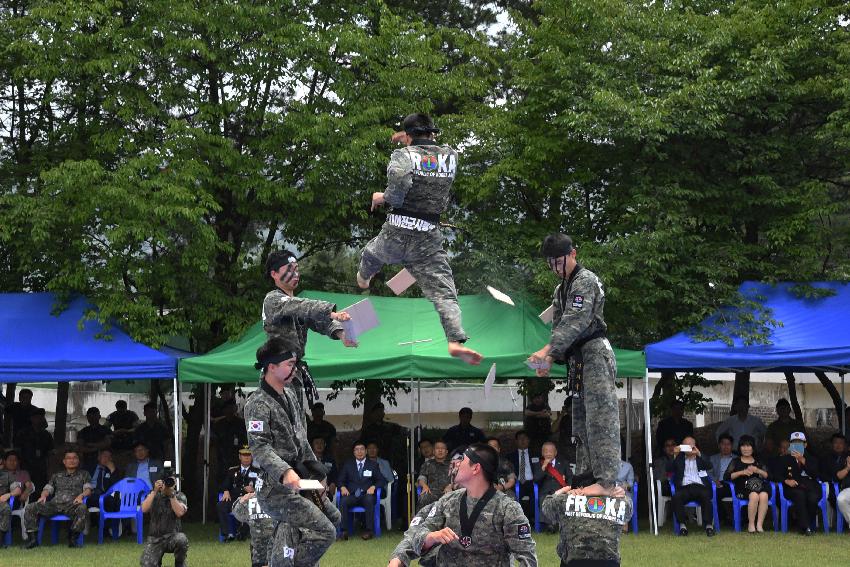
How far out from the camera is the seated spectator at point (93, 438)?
1416 cm

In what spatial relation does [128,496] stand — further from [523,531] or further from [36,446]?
[523,531]

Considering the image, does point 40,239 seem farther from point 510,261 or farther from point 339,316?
point 339,316

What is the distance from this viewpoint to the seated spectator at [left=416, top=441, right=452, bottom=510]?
39.0 ft

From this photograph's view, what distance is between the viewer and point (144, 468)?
12.4 metres

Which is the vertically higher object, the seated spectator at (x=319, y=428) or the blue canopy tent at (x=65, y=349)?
the blue canopy tent at (x=65, y=349)

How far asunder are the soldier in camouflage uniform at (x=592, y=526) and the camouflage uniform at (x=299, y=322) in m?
1.60

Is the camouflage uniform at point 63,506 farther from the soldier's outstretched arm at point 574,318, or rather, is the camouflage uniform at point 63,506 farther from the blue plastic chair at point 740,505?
the soldier's outstretched arm at point 574,318

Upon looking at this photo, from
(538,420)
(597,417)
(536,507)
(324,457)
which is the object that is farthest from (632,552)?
(597,417)

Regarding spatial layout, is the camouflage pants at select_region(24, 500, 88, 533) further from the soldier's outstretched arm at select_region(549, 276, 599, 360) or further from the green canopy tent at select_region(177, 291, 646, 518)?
the soldier's outstretched arm at select_region(549, 276, 599, 360)

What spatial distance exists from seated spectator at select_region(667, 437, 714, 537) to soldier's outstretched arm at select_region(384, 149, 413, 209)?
6.61 m

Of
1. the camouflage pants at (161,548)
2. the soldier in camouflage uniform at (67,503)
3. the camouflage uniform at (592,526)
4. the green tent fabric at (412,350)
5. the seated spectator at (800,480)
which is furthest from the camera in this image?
the seated spectator at (800,480)

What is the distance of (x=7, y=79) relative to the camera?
14.4 m

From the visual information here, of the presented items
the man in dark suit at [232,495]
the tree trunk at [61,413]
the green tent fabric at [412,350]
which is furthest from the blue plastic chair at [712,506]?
the tree trunk at [61,413]

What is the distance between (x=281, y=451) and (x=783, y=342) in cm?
723
